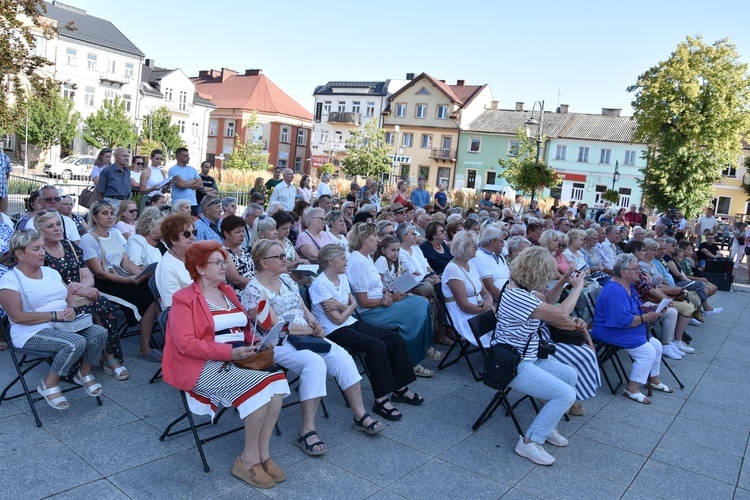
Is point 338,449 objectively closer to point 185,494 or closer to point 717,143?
point 185,494

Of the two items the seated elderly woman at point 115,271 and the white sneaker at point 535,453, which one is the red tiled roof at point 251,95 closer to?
the seated elderly woman at point 115,271

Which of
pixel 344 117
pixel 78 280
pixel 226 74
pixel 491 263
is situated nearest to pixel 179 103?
pixel 226 74

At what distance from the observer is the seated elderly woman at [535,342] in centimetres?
439

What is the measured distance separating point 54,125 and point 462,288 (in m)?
45.3

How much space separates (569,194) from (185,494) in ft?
171

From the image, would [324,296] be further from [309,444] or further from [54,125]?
[54,125]

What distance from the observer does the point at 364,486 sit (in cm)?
370

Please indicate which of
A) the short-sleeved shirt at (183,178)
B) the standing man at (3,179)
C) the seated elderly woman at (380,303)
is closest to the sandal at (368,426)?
the seated elderly woman at (380,303)

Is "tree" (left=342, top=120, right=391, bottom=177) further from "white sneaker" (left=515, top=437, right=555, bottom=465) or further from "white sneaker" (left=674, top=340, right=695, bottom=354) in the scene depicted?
"white sneaker" (left=515, top=437, right=555, bottom=465)

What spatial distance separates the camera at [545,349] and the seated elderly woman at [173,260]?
280 cm

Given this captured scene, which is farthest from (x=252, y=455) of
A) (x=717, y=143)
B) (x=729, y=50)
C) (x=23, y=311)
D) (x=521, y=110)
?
(x=521, y=110)

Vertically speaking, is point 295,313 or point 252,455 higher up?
point 295,313

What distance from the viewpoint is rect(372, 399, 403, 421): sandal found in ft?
15.6

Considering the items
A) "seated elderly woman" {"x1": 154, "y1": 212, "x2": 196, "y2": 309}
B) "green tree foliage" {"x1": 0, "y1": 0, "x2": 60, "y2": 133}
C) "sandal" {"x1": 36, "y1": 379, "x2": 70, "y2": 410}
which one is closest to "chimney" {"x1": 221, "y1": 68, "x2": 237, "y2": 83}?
"green tree foliage" {"x1": 0, "y1": 0, "x2": 60, "y2": 133}
